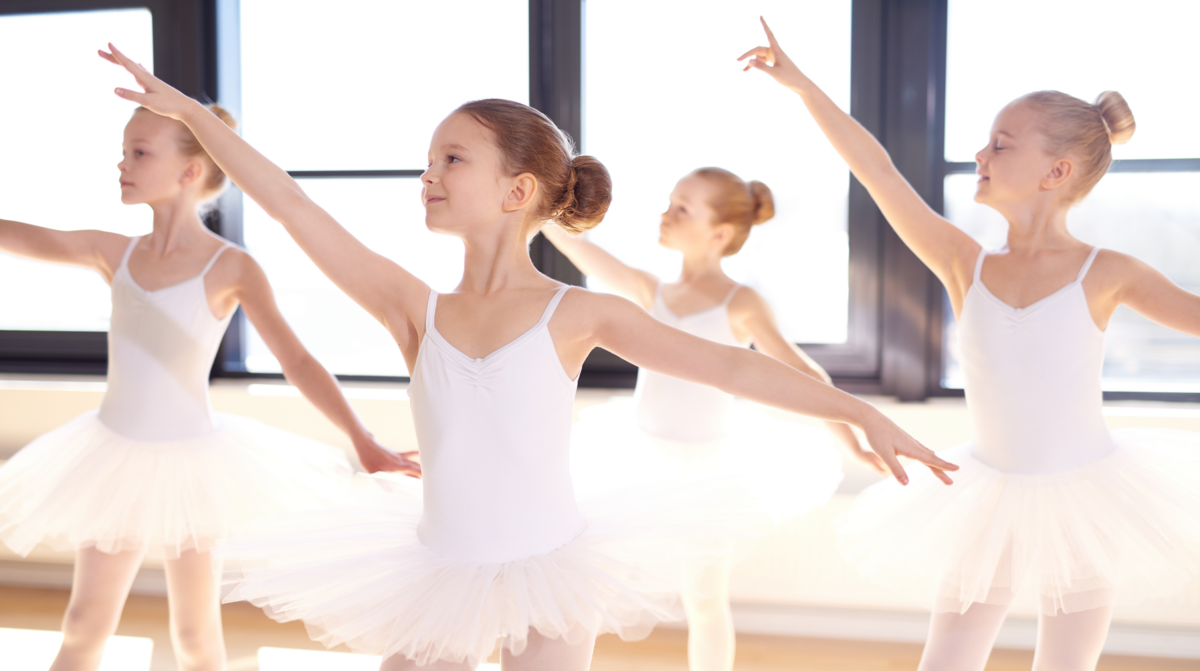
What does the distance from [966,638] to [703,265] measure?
1065 mm

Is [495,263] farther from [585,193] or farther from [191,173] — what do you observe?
[191,173]

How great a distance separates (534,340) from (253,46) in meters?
2.40

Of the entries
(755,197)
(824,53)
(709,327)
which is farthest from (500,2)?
(709,327)

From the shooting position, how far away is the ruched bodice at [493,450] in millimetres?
1099

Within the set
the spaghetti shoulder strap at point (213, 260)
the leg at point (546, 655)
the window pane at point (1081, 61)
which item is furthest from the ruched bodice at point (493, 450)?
the window pane at point (1081, 61)

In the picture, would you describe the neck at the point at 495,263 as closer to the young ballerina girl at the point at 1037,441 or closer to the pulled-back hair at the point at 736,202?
the young ballerina girl at the point at 1037,441

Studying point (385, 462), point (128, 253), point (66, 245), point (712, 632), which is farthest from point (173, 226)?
point (712, 632)

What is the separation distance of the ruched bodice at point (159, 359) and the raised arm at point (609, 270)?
0.83 m

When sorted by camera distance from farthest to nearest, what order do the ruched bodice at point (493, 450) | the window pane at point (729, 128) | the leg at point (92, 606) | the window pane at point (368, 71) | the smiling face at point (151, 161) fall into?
the window pane at point (368, 71) < the window pane at point (729, 128) < the smiling face at point (151, 161) < the leg at point (92, 606) < the ruched bodice at point (493, 450)

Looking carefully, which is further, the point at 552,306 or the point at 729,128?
the point at 729,128

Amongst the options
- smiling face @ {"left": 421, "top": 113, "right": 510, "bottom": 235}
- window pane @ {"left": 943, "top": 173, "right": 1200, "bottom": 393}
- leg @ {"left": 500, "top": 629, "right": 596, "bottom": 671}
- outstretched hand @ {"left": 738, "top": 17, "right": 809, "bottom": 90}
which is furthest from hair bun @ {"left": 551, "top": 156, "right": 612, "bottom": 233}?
window pane @ {"left": 943, "top": 173, "right": 1200, "bottom": 393}

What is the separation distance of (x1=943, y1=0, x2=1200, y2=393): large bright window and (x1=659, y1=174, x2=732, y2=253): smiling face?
36.9 inches

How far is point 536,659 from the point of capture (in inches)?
40.3

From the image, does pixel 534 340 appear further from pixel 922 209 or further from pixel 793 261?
pixel 793 261
